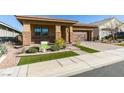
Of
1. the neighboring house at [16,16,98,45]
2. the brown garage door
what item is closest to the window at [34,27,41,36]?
the neighboring house at [16,16,98,45]

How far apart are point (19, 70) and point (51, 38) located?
38.4 ft

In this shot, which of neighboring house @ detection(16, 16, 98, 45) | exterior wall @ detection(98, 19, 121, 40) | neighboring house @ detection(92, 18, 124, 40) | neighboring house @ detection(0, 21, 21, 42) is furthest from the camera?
neighboring house @ detection(92, 18, 124, 40)

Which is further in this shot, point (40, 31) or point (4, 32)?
point (4, 32)

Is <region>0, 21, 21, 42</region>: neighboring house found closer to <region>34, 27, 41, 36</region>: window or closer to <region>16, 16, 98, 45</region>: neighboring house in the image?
<region>16, 16, 98, 45</region>: neighboring house

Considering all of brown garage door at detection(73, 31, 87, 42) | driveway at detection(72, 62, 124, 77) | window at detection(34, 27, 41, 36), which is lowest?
driveway at detection(72, 62, 124, 77)

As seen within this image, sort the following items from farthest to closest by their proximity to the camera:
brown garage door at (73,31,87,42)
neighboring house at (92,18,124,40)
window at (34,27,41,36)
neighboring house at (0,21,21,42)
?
neighboring house at (92,18,124,40), brown garage door at (73,31,87,42), neighboring house at (0,21,21,42), window at (34,27,41,36)

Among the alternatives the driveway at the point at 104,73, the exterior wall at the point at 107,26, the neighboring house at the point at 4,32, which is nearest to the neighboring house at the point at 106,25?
the exterior wall at the point at 107,26

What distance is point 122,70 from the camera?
728cm

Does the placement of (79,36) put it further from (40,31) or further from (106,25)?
(106,25)

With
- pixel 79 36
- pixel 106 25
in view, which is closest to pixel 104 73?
pixel 79 36

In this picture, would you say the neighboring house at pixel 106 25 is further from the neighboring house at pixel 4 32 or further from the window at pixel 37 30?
the neighboring house at pixel 4 32

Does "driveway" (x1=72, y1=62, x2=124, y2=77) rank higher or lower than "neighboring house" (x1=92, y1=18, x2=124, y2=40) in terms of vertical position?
lower

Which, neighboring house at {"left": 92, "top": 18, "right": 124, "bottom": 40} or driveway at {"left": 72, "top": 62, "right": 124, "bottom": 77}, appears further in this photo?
neighboring house at {"left": 92, "top": 18, "right": 124, "bottom": 40}
